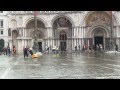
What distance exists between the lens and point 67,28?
65.2 m

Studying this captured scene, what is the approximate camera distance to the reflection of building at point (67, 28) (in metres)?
62.7

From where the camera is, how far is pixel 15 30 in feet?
220

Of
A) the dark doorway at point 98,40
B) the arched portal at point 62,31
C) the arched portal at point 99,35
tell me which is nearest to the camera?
the arched portal at point 99,35

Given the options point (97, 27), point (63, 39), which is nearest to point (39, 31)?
point (63, 39)

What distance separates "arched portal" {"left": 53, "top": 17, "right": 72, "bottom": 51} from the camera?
212ft

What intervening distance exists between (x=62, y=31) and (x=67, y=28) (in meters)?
1.01

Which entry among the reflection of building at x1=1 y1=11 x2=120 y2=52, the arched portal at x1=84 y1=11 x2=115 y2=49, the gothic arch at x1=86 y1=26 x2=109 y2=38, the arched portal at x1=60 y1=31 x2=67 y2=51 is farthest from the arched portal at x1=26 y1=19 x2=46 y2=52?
the gothic arch at x1=86 y1=26 x2=109 y2=38

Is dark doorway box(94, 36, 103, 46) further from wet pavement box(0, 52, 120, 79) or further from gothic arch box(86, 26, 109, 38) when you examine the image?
wet pavement box(0, 52, 120, 79)

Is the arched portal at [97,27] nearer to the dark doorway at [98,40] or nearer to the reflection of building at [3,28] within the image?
the dark doorway at [98,40]

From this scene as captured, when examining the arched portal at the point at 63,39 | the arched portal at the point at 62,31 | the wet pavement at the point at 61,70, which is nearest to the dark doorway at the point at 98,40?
the arched portal at the point at 62,31
